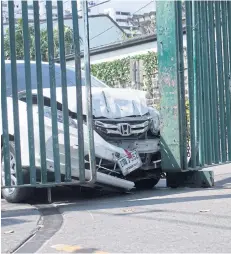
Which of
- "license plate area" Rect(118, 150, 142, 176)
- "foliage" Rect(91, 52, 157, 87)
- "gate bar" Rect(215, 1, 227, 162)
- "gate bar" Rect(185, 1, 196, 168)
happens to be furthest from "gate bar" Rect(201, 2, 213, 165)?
"foliage" Rect(91, 52, 157, 87)

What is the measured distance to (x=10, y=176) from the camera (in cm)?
644

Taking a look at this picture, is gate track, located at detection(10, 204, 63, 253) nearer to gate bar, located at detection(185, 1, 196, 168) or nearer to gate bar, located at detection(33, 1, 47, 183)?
gate bar, located at detection(33, 1, 47, 183)

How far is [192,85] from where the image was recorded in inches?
317

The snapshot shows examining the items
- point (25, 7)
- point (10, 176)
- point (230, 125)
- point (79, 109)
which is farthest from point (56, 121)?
point (230, 125)

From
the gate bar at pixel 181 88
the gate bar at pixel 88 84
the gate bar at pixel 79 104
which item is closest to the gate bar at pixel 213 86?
the gate bar at pixel 181 88

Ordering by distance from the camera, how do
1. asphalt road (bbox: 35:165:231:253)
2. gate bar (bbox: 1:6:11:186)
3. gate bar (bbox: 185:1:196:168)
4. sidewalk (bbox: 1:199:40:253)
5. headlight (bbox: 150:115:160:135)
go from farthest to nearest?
gate bar (bbox: 185:1:196:168)
headlight (bbox: 150:115:160:135)
gate bar (bbox: 1:6:11:186)
sidewalk (bbox: 1:199:40:253)
asphalt road (bbox: 35:165:231:253)

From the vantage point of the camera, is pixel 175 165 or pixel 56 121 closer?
pixel 56 121

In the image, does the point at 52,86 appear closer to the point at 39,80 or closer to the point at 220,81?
the point at 39,80

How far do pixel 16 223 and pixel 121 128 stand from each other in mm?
2230

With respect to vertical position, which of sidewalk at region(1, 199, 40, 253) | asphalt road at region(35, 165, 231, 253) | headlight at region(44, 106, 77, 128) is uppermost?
headlight at region(44, 106, 77, 128)

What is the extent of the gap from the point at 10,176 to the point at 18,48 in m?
1.54

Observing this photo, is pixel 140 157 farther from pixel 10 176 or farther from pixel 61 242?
pixel 61 242

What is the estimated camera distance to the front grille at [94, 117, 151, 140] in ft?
23.8

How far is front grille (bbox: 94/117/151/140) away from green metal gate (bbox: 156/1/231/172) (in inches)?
16.3
